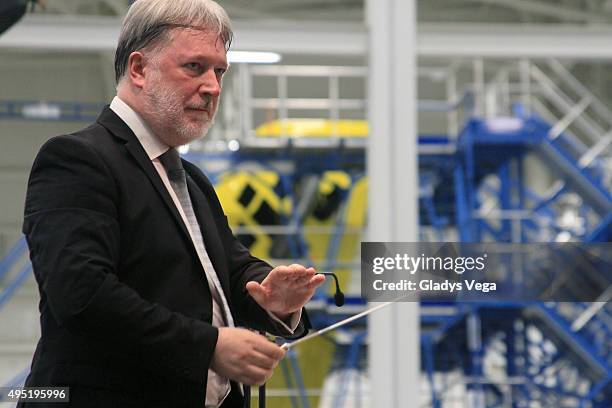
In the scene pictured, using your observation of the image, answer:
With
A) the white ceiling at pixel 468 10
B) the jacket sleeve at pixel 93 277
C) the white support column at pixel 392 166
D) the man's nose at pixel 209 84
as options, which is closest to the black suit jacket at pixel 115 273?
the jacket sleeve at pixel 93 277

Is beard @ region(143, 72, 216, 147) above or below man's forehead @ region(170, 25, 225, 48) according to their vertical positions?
below

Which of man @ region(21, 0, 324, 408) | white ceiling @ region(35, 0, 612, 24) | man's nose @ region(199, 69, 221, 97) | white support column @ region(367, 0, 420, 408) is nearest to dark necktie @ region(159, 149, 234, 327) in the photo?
man @ region(21, 0, 324, 408)

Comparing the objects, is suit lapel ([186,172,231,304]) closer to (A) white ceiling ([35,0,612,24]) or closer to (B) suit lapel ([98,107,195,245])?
(B) suit lapel ([98,107,195,245])

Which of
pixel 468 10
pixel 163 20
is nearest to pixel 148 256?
pixel 163 20

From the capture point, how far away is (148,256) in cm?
113

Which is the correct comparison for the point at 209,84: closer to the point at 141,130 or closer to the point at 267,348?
the point at 141,130

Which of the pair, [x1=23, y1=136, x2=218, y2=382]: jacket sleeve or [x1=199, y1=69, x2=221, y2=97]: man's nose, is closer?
[x1=23, y1=136, x2=218, y2=382]: jacket sleeve

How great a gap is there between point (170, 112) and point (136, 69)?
7cm

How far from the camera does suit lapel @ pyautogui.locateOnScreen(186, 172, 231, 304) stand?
3.99ft

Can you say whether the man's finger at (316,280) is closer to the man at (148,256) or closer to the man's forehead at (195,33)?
the man at (148,256)

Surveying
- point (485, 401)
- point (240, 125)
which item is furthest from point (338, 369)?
point (240, 125)

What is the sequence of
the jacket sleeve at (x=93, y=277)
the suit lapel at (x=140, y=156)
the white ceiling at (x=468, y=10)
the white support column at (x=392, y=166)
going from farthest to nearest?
the white ceiling at (x=468, y=10), the white support column at (x=392, y=166), the suit lapel at (x=140, y=156), the jacket sleeve at (x=93, y=277)

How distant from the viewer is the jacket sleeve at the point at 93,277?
1043 millimetres

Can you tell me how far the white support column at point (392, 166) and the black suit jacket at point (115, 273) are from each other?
1.91 m
